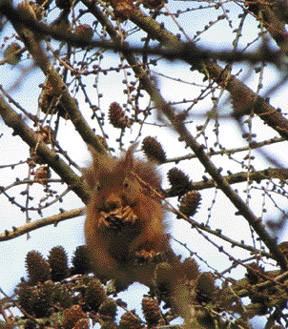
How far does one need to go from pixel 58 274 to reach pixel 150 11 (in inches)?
65.1

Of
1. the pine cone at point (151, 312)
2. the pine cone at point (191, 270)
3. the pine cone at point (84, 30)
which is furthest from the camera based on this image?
the pine cone at point (84, 30)

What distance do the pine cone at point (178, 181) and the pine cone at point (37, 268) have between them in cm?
74

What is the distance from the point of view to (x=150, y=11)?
11.4ft

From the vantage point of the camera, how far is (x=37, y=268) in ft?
8.22

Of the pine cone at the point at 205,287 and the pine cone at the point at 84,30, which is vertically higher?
the pine cone at the point at 84,30

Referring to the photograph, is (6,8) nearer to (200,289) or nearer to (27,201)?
(200,289)

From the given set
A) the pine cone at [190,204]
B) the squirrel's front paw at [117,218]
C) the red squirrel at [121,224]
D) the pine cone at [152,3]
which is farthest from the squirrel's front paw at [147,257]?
the pine cone at [152,3]

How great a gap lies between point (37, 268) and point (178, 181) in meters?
0.81

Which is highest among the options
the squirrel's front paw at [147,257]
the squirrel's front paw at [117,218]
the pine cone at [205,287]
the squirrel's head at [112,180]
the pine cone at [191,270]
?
the squirrel's head at [112,180]

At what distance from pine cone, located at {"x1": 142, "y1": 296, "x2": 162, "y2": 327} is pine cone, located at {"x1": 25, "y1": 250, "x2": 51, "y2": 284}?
1.43 ft

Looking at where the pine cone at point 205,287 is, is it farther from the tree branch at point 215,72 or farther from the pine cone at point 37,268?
the tree branch at point 215,72

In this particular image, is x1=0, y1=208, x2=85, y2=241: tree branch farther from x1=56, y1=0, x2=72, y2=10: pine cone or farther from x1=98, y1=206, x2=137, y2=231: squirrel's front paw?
x1=56, y1=0, x2=72, y2=10: pine cone

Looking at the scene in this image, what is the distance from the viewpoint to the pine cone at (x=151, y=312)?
242 centimetres

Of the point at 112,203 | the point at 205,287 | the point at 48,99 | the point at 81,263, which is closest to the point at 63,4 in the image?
the point at 48,99
